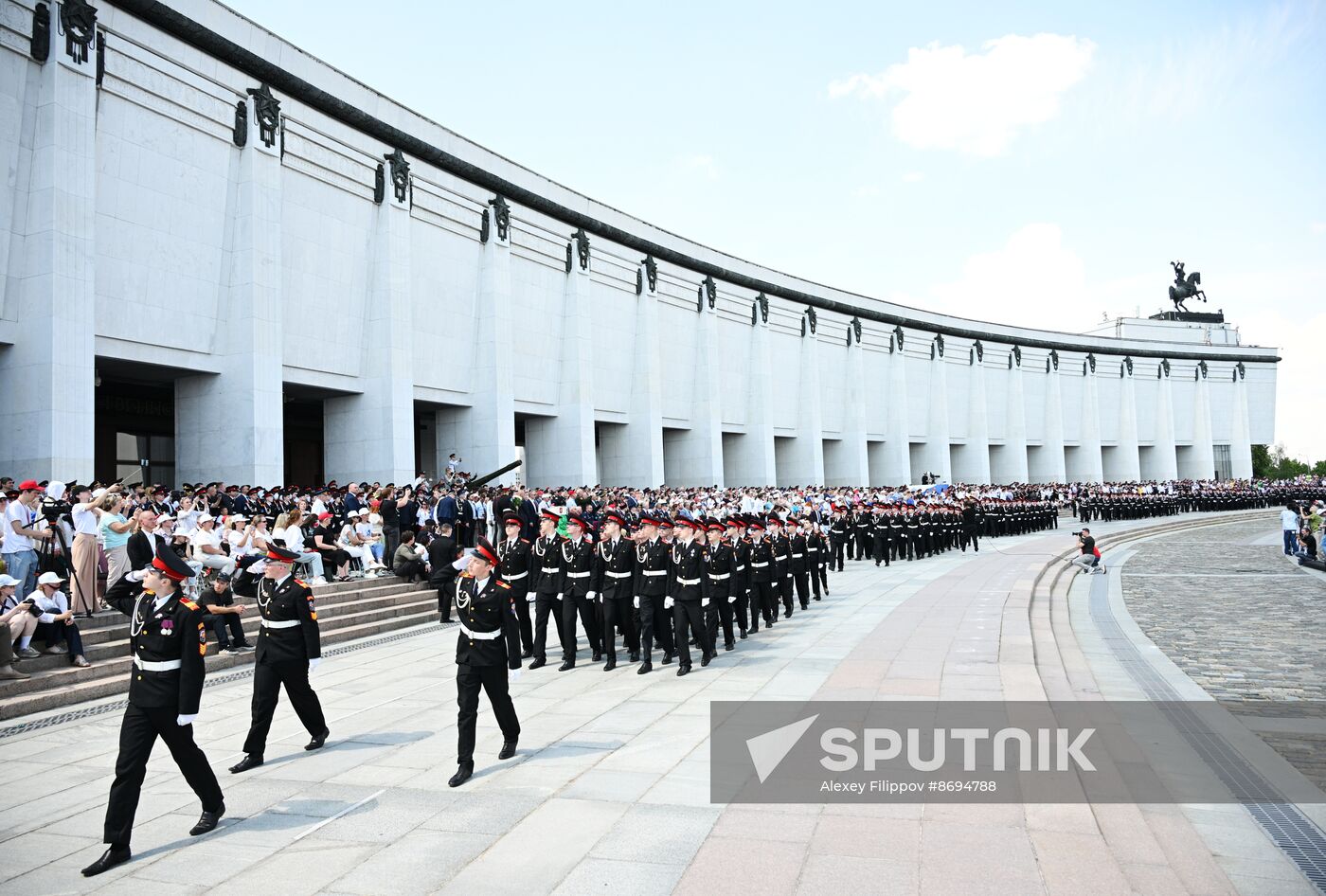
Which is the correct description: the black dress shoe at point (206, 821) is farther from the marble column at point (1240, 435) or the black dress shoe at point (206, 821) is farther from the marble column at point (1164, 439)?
the marble column at point (1240, 435)

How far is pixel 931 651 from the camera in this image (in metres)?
11.4

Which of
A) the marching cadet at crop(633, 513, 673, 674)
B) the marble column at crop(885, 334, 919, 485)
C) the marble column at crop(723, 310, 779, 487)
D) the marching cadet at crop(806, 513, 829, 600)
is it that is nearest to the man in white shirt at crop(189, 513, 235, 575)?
the marching cadet at crop(633, 513, 673, 674)

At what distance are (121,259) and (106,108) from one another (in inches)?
135

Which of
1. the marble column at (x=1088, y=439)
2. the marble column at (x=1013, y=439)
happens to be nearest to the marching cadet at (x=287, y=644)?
the marble column at (x=1013, y=439)

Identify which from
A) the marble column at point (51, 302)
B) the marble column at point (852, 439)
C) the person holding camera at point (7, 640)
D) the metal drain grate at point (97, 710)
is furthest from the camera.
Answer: the marble column at point (852, 439)

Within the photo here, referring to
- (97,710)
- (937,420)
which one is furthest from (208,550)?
(937,420)

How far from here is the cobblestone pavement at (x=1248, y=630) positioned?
876 cm

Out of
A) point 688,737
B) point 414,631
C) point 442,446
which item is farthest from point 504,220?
point 688,737

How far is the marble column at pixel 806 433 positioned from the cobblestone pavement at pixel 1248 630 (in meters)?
23.9

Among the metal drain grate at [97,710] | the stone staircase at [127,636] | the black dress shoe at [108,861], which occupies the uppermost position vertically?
the stone staircase at [127,636]

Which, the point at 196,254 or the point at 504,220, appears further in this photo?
the point at 504,220

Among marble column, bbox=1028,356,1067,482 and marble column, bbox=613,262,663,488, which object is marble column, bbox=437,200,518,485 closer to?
marble column, bbox=613,262,663,488

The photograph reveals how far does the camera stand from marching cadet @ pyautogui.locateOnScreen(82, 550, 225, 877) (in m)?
5.72

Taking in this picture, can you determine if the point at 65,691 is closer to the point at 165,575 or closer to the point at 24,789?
the point at 24,789
